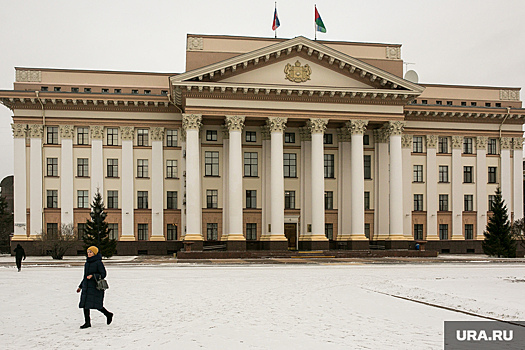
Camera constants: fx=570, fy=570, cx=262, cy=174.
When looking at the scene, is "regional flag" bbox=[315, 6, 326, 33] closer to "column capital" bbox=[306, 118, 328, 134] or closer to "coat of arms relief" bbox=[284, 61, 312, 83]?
"coat of arms relief" bbox=[284, 61, 312, 83]

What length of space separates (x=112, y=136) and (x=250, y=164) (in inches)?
491

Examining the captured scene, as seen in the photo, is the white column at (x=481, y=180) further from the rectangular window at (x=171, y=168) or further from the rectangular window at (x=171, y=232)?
the rectangular window at (x=171, y=168)

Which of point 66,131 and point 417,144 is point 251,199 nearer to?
point 417,144

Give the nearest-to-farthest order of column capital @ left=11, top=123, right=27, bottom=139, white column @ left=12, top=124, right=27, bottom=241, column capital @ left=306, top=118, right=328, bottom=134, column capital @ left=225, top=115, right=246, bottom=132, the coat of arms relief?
column capital @ left=225, top=115, right=246, bottom=132, the coat of arms relief, column capital @ left=306, top=118, right=328, bottom=134, white column @ left=12, top=124, right=27, bottom=241, column capital @ left=11, top=123, right=27, bottom=139

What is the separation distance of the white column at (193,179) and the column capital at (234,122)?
232cm

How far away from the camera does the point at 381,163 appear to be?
5081 cm

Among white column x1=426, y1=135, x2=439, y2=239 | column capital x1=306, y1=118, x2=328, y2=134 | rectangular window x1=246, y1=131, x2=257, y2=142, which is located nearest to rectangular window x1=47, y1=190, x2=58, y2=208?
rectangular window x1=246, y1=131, x2=257, y2=142

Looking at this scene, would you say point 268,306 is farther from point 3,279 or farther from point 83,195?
point 83,195

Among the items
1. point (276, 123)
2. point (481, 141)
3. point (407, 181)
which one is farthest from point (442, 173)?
point (276, 123)

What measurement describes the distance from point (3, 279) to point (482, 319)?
19827mm

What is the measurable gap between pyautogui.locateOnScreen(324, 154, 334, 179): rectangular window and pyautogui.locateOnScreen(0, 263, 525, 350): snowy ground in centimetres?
2689

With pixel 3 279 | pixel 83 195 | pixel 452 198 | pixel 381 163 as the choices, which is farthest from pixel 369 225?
pixel 3 279

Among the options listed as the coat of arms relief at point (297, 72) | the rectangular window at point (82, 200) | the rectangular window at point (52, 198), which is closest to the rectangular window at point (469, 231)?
the coat of arms relief at point (297, 72)

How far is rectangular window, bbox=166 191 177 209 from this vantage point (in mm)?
50656
